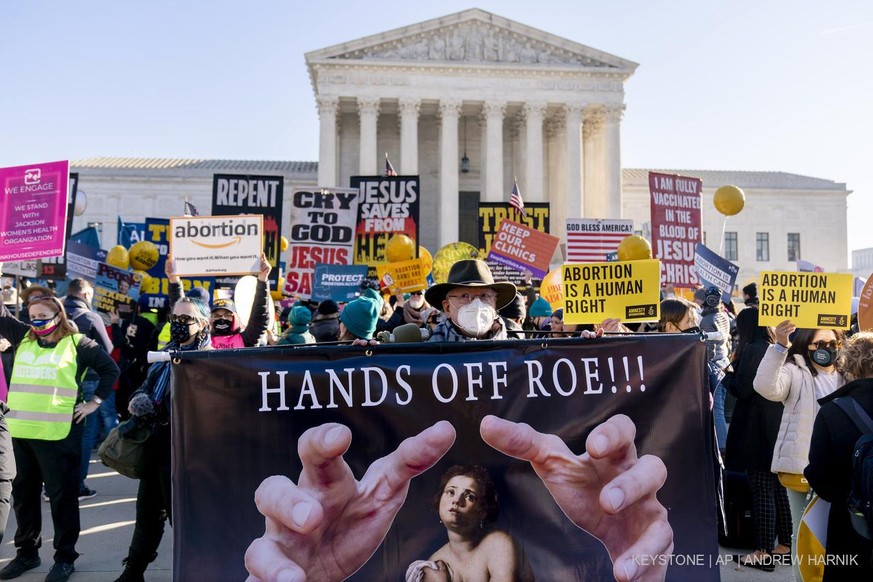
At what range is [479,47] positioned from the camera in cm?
4381

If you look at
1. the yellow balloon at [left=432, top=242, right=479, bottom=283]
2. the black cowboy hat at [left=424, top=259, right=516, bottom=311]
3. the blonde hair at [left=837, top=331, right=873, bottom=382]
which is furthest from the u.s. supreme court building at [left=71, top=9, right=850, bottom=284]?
the blonde hair at [left=837, top=331, right=873, bottom=382]

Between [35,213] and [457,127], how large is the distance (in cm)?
3626

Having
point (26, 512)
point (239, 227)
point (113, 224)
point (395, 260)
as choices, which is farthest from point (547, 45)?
point (26, 512)

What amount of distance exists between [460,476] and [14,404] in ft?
11.3

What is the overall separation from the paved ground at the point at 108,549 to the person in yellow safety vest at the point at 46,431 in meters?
0.22

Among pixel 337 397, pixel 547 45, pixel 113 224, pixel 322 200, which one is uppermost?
pixel 547 45

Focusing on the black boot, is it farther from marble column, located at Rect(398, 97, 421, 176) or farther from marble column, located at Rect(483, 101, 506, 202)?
marble column, located at Rect(398, 97, 421, 176)

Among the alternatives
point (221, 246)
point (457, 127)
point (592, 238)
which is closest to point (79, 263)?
point (221, 246)

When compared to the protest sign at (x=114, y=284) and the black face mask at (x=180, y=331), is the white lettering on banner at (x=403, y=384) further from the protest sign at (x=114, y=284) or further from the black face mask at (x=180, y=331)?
the protest sign at (x=114, y=284)

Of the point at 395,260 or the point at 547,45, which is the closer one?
the point at 395,260

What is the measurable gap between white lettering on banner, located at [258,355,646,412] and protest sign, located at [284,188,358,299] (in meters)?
8.12

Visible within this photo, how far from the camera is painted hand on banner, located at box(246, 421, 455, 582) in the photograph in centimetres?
376

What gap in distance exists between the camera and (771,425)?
575 cm

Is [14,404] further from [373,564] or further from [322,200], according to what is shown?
Result: [322,200]
